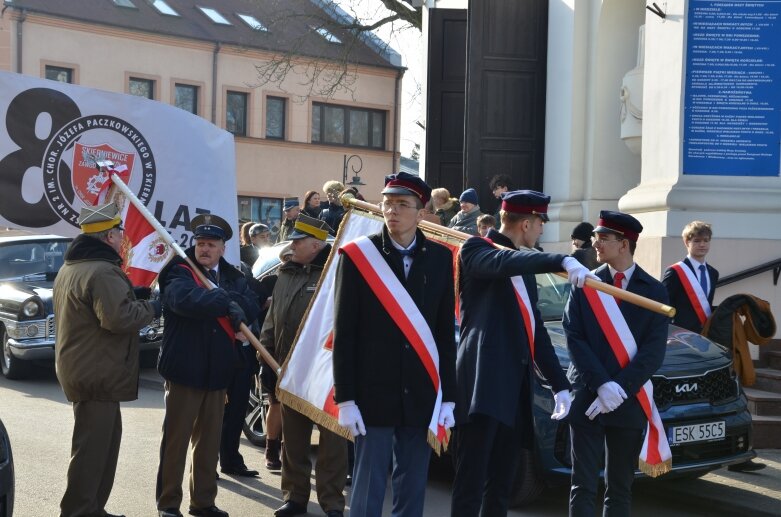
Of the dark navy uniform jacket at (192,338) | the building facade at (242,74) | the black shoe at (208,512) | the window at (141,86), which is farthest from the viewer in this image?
the window at (141,86)

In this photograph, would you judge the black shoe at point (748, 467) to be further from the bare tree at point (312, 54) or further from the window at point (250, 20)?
the window at point (250, 20)

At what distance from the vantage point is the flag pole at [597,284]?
5062mm

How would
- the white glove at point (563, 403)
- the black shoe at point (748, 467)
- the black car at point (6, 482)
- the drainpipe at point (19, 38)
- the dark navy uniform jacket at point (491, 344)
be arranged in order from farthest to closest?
the drainpipe at point (19, 38)
the black shoe at point (748, 467)
the white glove at point (563, 403)
the black car at point (6, 482)
the dark navy uniform jacket at point (491, 344)

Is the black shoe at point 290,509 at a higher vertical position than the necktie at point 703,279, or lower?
lower

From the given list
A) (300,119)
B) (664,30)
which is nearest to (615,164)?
(664,30)

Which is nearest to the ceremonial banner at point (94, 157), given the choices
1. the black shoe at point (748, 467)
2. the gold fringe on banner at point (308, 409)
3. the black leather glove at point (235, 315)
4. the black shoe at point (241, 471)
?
the black leather glove at point (235, 315)

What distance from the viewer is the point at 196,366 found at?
7.12m

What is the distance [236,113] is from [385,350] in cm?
3917

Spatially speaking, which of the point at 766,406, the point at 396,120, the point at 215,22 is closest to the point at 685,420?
the point at 766,406

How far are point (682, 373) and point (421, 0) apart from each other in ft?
46.2

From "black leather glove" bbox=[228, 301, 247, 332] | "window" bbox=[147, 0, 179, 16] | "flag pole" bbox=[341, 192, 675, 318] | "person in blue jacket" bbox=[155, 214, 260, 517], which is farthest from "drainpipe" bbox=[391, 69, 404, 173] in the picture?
"black leather glove" bbox=[228, 301, 247, 332]

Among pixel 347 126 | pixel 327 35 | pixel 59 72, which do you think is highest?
pixel 327 35

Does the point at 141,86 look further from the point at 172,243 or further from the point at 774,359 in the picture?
the point at 172,243

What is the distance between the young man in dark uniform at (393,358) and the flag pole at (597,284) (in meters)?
0.63
